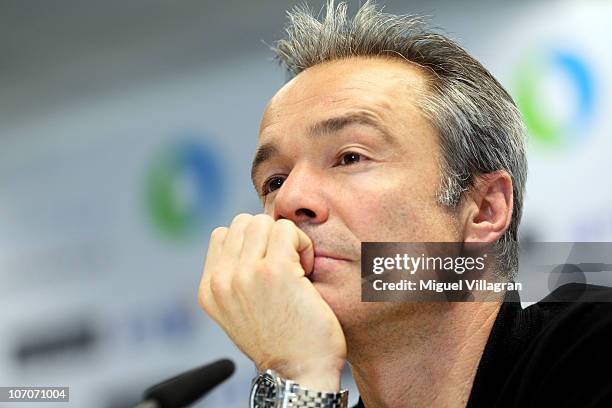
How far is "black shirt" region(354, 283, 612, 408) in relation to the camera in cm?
123

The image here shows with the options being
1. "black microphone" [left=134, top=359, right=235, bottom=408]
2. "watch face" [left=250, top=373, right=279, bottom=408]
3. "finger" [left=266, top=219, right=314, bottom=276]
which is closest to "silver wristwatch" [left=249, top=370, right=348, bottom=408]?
"watch face" [left=250, top=373, right=279, bottom=408]

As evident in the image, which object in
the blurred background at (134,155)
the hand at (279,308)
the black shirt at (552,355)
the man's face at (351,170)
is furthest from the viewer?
the blurred background at (134,155)

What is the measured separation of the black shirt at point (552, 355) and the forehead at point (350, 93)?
1.72 feet

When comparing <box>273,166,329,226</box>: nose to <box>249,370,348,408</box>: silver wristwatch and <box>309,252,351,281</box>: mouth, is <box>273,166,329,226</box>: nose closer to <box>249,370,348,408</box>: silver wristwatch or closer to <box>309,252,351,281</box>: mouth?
<box>309,252,351,281</box>: mouth

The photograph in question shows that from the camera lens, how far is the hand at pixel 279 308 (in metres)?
1.33

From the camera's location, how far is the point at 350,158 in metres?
1.54

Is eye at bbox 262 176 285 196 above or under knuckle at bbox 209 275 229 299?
above

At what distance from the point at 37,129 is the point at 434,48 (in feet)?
9.01

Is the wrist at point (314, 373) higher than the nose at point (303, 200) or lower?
lower

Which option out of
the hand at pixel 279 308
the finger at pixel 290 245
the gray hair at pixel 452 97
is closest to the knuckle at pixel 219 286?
the hand at pixel 279 308

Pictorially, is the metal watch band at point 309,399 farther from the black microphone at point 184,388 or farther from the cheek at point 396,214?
the cheek at point 396,214

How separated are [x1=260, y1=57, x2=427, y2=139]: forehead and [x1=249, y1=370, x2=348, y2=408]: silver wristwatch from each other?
58 centimetres

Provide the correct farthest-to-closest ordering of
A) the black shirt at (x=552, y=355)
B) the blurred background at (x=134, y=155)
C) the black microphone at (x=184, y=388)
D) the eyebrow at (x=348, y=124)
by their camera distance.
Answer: the blurred background at (x=134, y=155)
the eyebrow at (x=348, y=124)
the black shirt at (x=552, y=355)
the black microphone at (x=184, y=388)

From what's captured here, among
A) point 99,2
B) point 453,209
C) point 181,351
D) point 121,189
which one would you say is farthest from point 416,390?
point 99,2
